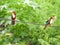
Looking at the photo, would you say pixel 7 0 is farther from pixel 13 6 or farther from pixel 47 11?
pixel 47 11

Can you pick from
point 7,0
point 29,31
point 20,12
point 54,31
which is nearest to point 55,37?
point 54,31

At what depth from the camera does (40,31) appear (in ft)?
12.5

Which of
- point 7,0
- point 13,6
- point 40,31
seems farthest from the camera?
point 7,0

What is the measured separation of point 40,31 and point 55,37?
0.28 m

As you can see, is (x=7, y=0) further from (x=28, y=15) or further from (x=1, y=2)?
(x=28, y=15)

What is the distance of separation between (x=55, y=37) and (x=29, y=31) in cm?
44

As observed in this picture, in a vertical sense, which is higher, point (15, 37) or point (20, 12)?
point (20, 12)

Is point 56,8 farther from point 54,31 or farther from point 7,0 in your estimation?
point 7,0

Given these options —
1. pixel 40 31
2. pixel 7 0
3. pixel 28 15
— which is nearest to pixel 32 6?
pixel 28 15

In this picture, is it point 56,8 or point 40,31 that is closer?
point 40,31

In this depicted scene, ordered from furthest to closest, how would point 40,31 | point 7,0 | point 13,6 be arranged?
point 7,0 < point 13,6 < point 40,31

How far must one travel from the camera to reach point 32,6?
3.87 metres

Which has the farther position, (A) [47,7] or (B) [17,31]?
(A) [47,7]

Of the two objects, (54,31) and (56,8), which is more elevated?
(56,8)
